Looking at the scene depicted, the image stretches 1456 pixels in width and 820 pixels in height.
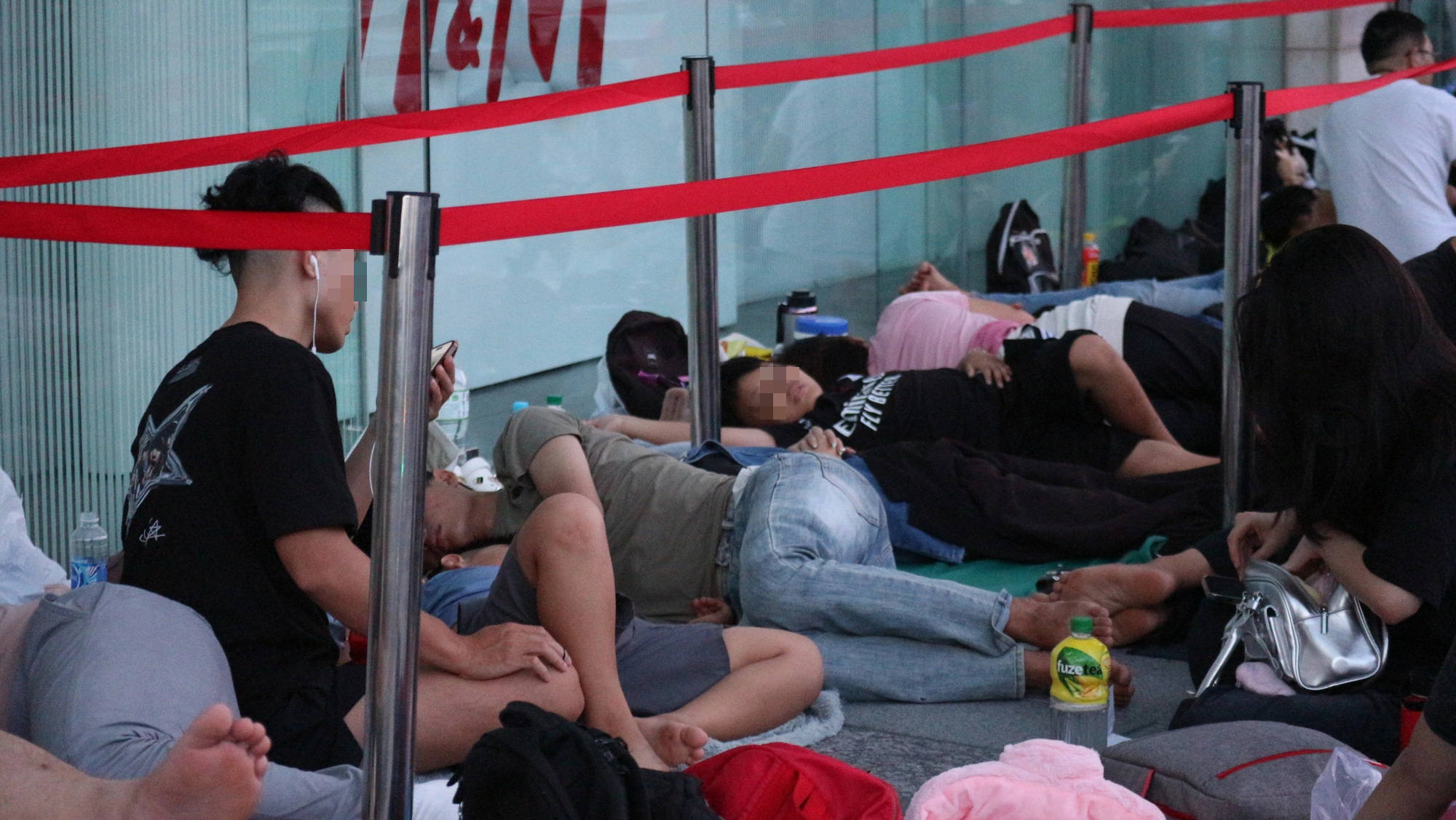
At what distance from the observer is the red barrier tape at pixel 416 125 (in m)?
2.35

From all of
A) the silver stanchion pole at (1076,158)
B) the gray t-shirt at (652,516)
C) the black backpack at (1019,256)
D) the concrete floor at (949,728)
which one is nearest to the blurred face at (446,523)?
the gray t-shirt at (652,516)

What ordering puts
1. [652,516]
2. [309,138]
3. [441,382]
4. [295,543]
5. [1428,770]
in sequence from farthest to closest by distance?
[652,516] → [309,138] → [441,382] → [295,543] → [1428,770]

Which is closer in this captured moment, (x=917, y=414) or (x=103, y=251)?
(x=103, y=251)

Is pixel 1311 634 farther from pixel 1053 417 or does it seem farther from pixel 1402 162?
pixel 1402 162

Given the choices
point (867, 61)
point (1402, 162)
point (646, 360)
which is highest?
point (867, 61)

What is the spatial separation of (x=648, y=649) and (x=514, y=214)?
33.8 inches

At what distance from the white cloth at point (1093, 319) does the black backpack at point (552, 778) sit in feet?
8.12

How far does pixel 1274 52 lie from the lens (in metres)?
8.73

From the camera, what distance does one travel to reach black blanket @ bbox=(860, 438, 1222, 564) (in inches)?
123

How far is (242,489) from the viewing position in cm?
197

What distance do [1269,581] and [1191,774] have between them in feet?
1.63

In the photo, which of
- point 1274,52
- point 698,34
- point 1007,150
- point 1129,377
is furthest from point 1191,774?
point 1274,52

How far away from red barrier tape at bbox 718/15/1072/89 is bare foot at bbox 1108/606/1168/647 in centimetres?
171

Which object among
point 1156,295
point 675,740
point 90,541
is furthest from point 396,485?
point 1156,295
